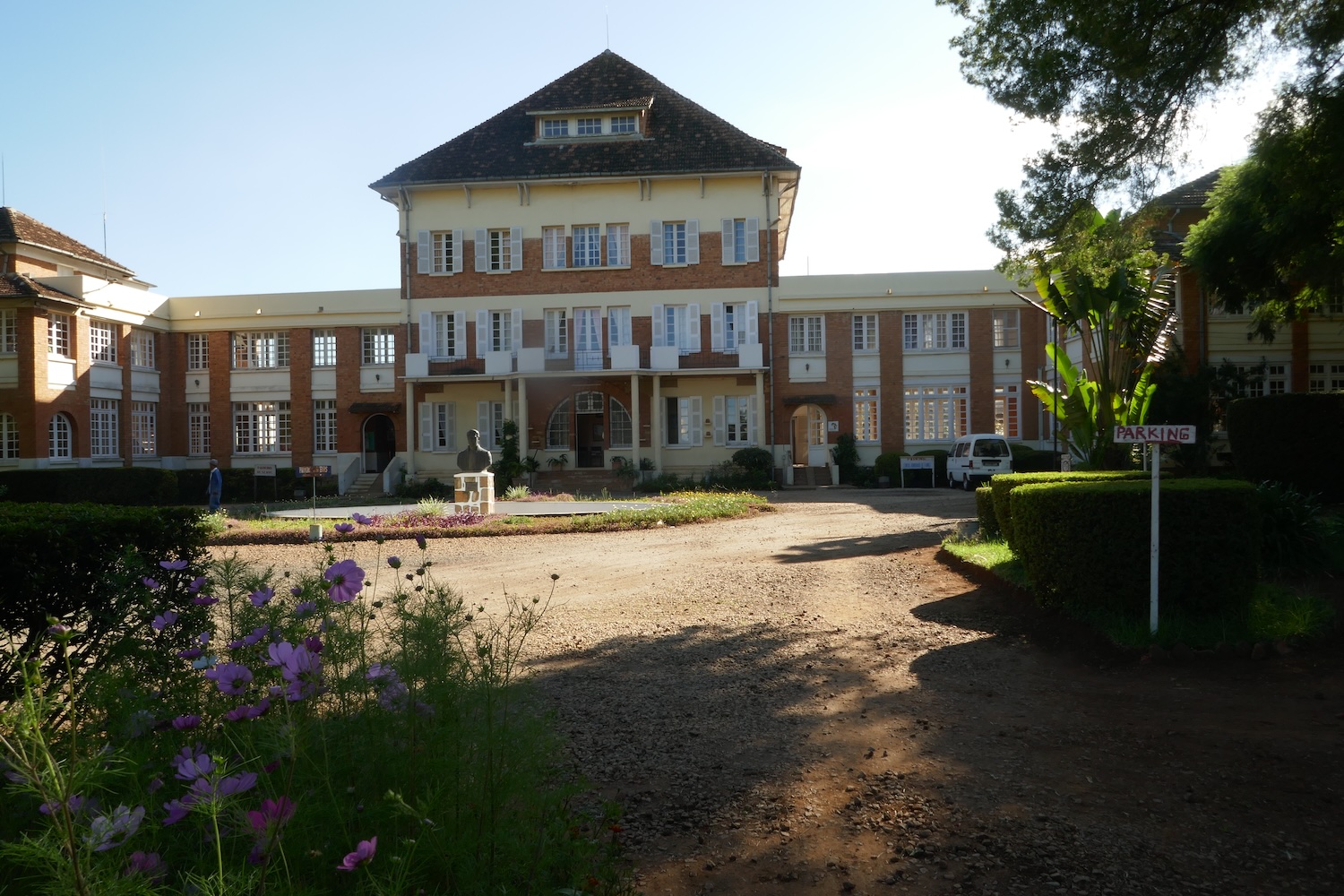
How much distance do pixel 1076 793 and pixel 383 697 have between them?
321cm

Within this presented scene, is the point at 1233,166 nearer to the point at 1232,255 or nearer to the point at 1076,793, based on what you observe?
the point at 1232,255

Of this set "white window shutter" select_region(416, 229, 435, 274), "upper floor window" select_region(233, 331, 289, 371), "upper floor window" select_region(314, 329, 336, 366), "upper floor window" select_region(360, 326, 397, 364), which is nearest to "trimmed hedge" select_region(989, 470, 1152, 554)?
"white window shutter" select_region(416, 229, 435, 274)

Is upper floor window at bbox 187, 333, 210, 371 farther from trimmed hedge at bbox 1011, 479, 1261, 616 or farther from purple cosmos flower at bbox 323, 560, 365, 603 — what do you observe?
purple cosmos flower at bbox 323, 560, 365, 603

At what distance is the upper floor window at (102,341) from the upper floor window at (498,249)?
500 inches

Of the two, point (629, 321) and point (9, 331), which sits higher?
A: point (629, 321)

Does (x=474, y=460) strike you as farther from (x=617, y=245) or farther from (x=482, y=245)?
(x=482, y=245)

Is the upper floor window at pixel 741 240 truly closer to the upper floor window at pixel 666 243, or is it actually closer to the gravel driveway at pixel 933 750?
the upper floor window at pixel 666 243

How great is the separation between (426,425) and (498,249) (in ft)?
22.0

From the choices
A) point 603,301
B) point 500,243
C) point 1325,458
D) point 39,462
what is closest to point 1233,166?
point 1325,458

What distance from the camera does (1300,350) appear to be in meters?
27.4

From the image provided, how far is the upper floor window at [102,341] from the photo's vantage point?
107 ft

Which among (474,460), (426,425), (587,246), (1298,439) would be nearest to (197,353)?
(426,425)

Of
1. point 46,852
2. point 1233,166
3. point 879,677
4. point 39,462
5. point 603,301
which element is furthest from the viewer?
point 603,301

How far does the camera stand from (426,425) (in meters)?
34.8
